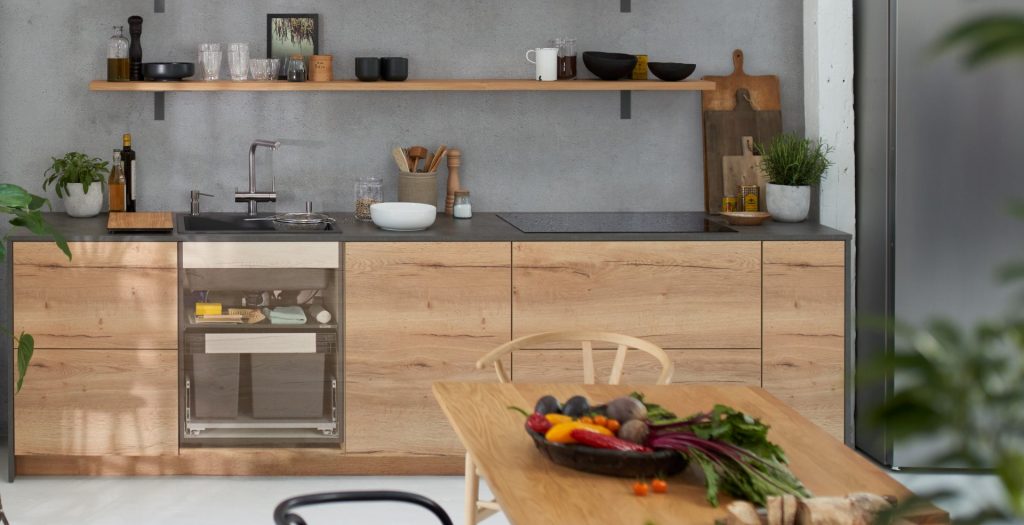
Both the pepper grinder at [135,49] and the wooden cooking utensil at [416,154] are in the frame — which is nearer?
the pepper grinder at [135,49]

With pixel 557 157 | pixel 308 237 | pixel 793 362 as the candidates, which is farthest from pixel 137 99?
pixel 793 362

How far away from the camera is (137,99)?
4887 mm

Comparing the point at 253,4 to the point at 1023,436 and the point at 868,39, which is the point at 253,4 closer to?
the point at 868,39

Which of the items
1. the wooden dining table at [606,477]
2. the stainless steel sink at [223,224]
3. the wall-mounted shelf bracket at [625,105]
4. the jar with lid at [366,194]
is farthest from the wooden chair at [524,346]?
the wall-mounted shelf bracket at [625,105]

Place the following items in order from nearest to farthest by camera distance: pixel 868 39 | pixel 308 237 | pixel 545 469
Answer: pixel 545 469 < pixel 308 237 < pixel 868 39

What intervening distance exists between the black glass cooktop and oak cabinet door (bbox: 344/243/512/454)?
27cm

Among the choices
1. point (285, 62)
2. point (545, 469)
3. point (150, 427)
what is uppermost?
point (285, 62)

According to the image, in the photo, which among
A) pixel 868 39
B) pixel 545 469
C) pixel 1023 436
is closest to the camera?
pixel 1023 436

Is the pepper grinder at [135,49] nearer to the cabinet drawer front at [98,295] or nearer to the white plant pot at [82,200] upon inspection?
the white plant pot at [82,200]

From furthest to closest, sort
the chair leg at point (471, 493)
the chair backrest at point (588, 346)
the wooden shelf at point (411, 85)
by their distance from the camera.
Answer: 1. the wooden shelf at point (411, 85)
2. the chair backrest at point (588, 346)
3. the chair leg at point (471, 493)

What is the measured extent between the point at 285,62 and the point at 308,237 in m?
0.91

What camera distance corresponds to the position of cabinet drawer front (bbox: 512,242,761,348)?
4332mm

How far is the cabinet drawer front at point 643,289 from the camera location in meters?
4.33

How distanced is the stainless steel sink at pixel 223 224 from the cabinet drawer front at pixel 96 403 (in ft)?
1.60
